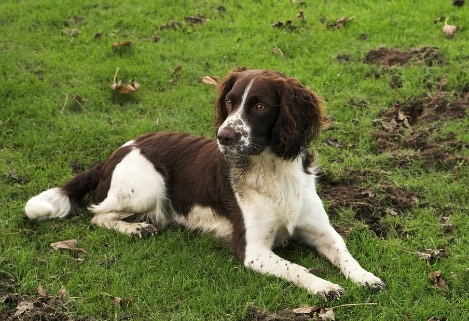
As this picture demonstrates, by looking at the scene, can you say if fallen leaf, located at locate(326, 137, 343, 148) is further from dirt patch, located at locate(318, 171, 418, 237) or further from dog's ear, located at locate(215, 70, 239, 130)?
dog's ear, located at locate(215, 70, 239, 130)

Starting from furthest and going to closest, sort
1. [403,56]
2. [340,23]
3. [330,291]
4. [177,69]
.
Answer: [340,23]
[177,69]
[403,56]
[330,291]

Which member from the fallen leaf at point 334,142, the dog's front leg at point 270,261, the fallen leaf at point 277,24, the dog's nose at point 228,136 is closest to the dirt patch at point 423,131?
the fallen leaf at point 334,142

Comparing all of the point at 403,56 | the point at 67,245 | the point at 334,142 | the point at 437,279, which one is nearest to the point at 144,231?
the point at 67,245

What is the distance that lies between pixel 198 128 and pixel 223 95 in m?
2.16

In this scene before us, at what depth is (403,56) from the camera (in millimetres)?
7746

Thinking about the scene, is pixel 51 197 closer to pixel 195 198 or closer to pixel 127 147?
pixel 127 147

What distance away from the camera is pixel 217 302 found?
13.2 ft

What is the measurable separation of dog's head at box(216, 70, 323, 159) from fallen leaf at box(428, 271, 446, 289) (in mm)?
1178

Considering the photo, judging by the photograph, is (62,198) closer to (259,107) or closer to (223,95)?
(223,95)

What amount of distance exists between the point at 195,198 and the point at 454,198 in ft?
6.91

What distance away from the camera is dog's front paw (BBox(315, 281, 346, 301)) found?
12.9 feet

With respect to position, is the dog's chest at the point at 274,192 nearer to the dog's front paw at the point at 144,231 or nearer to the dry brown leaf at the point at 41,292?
the dog's front paw at the point at 144,231

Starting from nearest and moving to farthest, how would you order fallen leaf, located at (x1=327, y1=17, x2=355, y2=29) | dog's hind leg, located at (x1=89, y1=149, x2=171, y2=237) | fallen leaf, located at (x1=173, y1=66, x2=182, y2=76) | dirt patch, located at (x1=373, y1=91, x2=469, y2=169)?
dog's hind leg, located at (x1=89, y1=149, x2=171, y2=237) → dirt patch, located at (x1=373, y1=91, x2=469, y2=169) → fallen leaf, located at (x1=173, y1=66, x2=182, y2=76) → fallen leaf, located at (x1=327, y1=17, x2=355, y2=29)

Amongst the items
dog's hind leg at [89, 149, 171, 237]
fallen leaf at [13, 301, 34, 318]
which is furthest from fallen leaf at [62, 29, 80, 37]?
fallen leaf at [13, 301, 34, 318]
